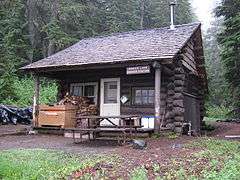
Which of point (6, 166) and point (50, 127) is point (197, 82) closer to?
point (50, 127)

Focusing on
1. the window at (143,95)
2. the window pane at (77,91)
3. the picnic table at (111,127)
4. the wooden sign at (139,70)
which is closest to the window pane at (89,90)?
the window pane at (77,91)

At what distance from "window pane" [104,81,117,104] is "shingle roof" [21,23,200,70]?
1.46 metres

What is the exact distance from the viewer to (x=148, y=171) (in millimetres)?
7254

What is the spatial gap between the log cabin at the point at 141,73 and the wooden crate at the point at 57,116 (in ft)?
2.66

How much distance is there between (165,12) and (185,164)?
39.9m

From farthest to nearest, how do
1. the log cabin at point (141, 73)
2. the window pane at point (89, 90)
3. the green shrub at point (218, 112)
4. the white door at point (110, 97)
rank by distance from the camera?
1. the green shrub at point (218, 112)
2. the window pane at point (89, 90)
3. the white door at point (110, 97)
4. the log cabin at point (141, 73)

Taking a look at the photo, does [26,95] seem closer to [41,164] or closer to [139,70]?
[139,70]

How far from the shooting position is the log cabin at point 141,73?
49.1ft

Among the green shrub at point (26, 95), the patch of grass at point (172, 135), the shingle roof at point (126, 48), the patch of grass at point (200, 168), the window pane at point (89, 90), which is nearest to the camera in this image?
the patch of grass at point (200, 168)

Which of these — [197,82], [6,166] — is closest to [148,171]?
[6,166]

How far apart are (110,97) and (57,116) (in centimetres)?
257

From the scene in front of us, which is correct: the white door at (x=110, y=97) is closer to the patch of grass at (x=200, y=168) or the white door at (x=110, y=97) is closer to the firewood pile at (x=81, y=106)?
the firewood pile at (x=81, y=106)

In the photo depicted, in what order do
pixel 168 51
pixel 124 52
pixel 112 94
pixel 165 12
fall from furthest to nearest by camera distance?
pixel 165 12 < pixel 112 94 < pixel 124 52 < pixel 168 51

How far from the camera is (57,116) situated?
54.0ft
